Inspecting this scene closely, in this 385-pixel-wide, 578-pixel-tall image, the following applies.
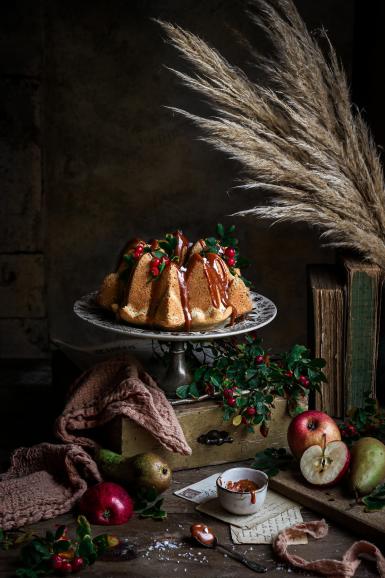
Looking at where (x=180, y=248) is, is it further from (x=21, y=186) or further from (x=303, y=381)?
(x=21, y=186)

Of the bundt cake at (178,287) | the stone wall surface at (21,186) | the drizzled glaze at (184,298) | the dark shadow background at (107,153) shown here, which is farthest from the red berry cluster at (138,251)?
the stone wall surface at (21,186)

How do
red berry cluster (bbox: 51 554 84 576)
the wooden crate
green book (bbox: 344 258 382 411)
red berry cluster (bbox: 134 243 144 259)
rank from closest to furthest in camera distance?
red berry cluster (bbox: 51 554 84 576) < the wooden crate < red berry cluster (bbox: 134 243 144 259) < green book (bbox: 344 258 382 411)

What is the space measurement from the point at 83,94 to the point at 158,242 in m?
1.16

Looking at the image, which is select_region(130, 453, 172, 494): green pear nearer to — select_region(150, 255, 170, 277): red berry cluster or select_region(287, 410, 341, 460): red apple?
select_region(287, 410, 341, 460): red apple

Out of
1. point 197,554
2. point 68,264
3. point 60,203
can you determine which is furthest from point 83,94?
point 197,554

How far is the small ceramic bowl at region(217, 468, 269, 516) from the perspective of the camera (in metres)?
1.52

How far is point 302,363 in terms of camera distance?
1.85m

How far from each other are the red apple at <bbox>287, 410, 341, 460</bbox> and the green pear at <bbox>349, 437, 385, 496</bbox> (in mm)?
78

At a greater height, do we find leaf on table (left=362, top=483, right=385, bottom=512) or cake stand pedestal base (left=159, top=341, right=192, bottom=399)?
cake stand pedestal base (left=159, top=341, right=192, bottom=399)

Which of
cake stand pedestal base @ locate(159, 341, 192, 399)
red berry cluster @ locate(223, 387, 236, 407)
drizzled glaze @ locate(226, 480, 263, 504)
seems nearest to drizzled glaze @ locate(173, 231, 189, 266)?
cake stand pedestal base @ locate(159, 341, 192, 399)

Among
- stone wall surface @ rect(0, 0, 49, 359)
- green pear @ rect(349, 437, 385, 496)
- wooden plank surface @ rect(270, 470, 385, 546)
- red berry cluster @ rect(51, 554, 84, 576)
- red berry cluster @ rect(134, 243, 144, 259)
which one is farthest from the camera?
stone wall surface @ rect(0, 0, 49, 359)

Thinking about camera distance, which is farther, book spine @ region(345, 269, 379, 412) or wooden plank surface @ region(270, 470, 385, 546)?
book spine @ region(345, 269, 379, 412)

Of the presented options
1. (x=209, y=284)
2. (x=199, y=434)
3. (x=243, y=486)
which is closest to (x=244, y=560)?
(x=243, y=486)

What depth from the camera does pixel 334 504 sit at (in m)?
1.55
